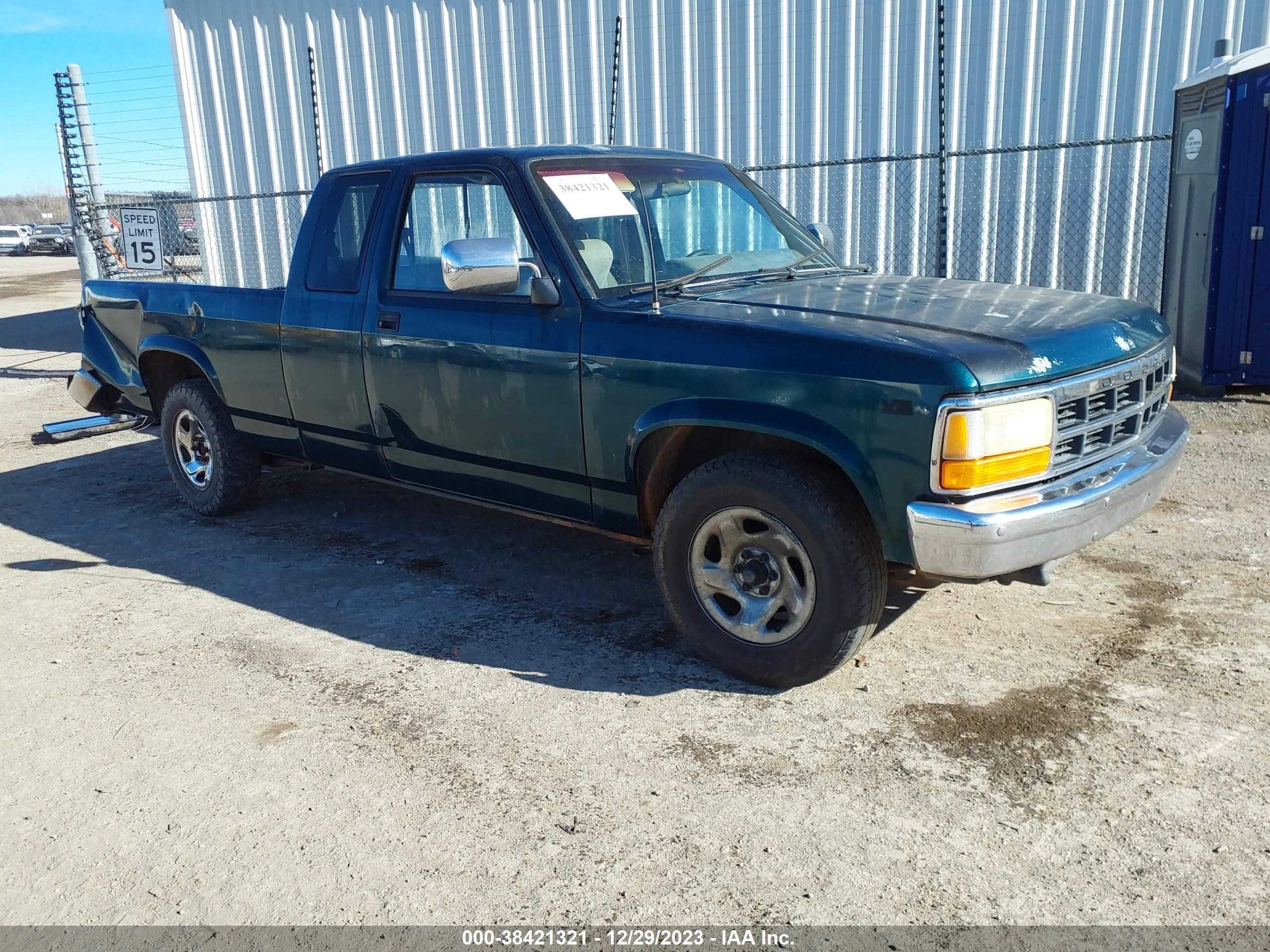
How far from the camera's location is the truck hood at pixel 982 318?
10.9 ft

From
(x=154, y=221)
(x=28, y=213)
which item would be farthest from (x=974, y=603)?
(x=28, y=213)

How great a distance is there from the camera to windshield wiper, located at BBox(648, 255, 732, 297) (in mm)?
4199

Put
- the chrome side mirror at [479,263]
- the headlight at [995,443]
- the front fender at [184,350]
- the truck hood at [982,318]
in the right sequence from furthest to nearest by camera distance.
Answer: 1. the front fender at [184,350]
2. the chrome side mirror at [479,263]
3. the truck hood at [982,318]
4. the headlight at [995,443]

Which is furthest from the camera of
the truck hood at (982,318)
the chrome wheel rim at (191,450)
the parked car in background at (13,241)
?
the parked car in background at (13,241)

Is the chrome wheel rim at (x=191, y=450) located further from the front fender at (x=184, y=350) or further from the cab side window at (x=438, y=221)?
the cab side window at (x=438, y=221)

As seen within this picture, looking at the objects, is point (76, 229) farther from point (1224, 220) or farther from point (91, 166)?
point (1224, 220)

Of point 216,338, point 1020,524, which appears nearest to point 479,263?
point 1020,524

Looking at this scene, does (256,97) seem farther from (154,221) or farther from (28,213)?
(28,213)

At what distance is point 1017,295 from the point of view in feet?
13.8

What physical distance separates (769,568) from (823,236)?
7.30 feet

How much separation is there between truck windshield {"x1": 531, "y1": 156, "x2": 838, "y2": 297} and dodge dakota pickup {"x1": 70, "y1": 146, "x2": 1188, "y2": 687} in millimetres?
14

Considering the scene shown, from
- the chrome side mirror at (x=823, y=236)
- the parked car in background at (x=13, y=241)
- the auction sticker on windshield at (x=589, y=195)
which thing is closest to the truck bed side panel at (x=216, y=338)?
the auction sticker on windshield at (x=589, y=195)

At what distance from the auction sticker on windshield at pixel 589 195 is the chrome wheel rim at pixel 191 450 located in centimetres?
296

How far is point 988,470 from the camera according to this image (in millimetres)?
3268
